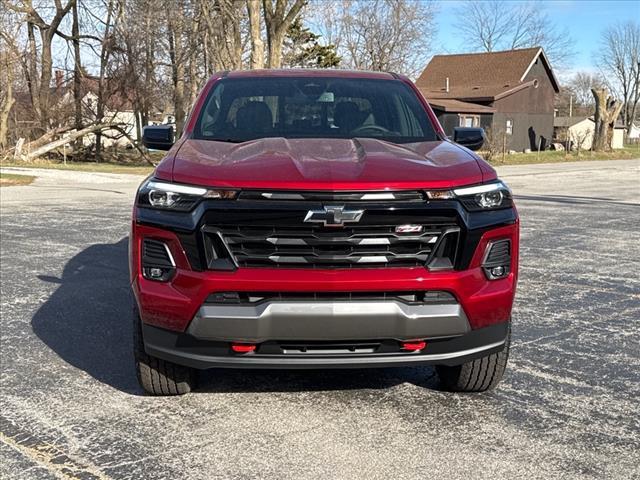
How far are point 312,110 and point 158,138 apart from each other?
1219 mm

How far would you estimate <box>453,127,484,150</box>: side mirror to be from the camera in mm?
5180

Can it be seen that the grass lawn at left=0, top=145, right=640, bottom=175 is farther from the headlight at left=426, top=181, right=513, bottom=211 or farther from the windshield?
the headlight at left=426, top=181, right=513, bottom=211

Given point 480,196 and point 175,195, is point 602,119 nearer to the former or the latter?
point 480,196

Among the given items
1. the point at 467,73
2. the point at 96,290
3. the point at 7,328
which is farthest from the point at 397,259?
the point at 467,73

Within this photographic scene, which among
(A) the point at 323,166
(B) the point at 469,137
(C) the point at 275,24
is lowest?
(A) the point at 323,166

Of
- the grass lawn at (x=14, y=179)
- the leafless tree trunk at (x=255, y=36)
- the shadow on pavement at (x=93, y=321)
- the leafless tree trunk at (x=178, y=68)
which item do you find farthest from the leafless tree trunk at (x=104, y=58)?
the shadow on pavement at (x=93, y=321)

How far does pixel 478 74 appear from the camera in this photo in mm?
49625

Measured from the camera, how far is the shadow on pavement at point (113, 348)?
4.29m

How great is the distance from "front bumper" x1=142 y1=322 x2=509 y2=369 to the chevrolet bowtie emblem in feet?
2.10

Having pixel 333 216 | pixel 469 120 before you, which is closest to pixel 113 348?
pixel 333 216

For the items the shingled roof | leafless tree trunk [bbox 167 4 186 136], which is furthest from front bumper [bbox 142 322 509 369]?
the shingled roof

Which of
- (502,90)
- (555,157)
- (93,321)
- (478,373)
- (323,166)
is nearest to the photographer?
(323,166)

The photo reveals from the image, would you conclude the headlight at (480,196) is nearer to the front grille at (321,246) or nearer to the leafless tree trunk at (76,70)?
the front grille at (321,246)

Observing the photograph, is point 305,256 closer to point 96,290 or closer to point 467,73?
point 96,290
